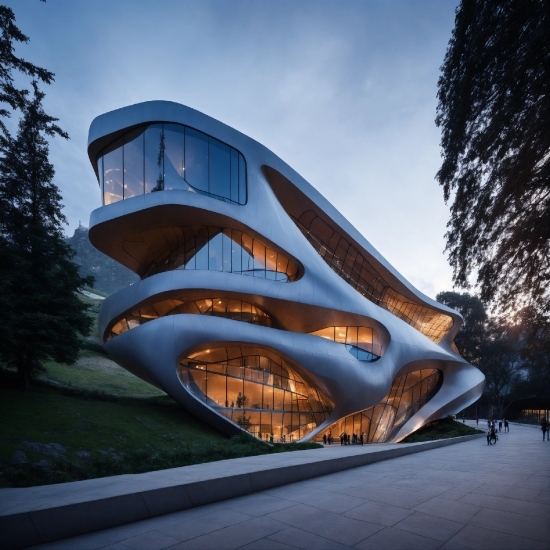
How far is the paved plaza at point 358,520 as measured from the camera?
13.9 ft

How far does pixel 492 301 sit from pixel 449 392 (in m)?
33.8

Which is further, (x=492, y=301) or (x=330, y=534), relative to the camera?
(x=492, y=301)

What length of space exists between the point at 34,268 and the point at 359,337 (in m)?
24.1

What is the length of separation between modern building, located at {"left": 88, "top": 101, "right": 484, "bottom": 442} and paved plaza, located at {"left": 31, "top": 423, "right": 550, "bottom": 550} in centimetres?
1471

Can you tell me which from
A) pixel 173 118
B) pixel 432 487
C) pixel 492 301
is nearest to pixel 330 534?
pixel 432 487

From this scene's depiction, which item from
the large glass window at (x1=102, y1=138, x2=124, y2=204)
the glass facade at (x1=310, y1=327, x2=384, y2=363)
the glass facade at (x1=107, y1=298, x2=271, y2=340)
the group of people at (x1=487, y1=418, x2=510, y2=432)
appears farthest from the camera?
the glass facade at (x1=310, y1=327, x2=384, y2=363)

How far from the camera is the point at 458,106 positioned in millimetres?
9289

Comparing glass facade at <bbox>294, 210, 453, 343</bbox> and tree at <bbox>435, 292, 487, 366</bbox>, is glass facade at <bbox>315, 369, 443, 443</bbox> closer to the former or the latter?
glass facade at <bbox>294, 210, 453, 343</bbox>

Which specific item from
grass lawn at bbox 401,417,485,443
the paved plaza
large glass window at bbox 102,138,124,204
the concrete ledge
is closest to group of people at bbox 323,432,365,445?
grass lawn at bbox 401,417,485,443

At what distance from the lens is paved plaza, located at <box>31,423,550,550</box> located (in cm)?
425

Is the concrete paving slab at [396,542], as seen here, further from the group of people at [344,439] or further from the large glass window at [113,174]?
the large glass window at [113,174]

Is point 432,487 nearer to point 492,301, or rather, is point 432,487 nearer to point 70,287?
point 492,301

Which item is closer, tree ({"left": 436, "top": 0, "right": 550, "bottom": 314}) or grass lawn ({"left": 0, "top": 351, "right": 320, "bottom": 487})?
tree ({"left": 436, "top": 0, "right": 550, "bottom": 314})

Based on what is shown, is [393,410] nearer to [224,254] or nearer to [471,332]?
[224,254]
